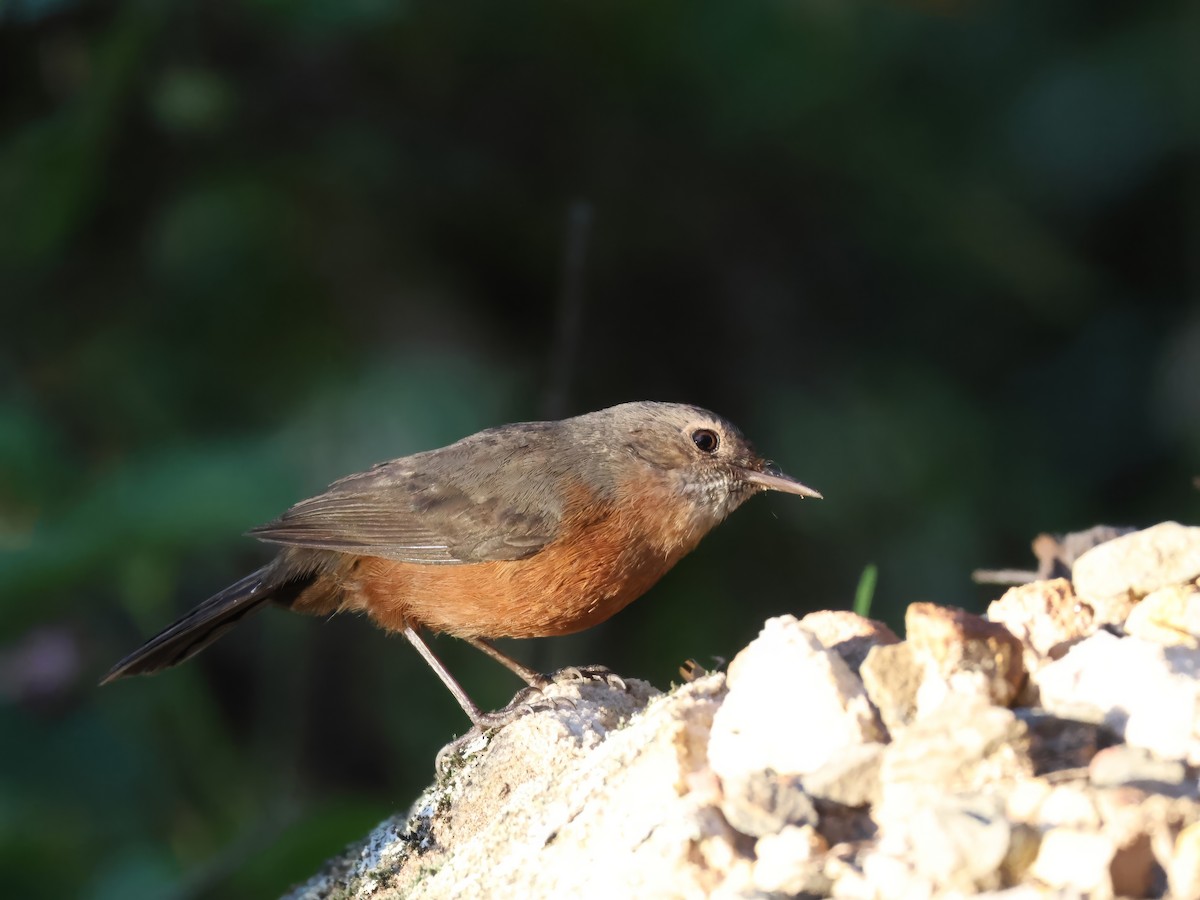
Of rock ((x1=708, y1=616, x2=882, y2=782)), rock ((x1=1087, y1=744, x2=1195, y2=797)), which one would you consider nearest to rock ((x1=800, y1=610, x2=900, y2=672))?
rock ((x1=708, y1=616, x2=882, y2=782))

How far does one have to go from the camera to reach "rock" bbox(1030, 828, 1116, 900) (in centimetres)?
199

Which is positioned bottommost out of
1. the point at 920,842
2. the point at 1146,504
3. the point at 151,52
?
the point at 1146,504

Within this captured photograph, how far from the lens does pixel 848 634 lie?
281cm

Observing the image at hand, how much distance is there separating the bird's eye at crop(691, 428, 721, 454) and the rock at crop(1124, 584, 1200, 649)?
2.02 meters

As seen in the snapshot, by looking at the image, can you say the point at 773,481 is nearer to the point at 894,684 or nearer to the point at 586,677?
the point at 586,677

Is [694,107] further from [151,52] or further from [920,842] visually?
[920,842]

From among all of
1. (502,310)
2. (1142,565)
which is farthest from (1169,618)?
(502,310)

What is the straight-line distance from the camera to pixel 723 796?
94.9 inches

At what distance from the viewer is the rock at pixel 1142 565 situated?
2.92 metres

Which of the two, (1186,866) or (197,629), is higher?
(197,629)

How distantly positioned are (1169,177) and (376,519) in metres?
5.42

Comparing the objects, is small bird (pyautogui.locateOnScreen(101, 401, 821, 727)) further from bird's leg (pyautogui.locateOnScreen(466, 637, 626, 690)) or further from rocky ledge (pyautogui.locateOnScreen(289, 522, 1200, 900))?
rocky ledge (pyautogui.locateOnScreen(289, 522, 1200, 900))

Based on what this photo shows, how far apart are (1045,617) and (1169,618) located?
23cm

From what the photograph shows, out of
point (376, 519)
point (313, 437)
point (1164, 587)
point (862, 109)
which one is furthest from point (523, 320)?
point (1164, 587)
